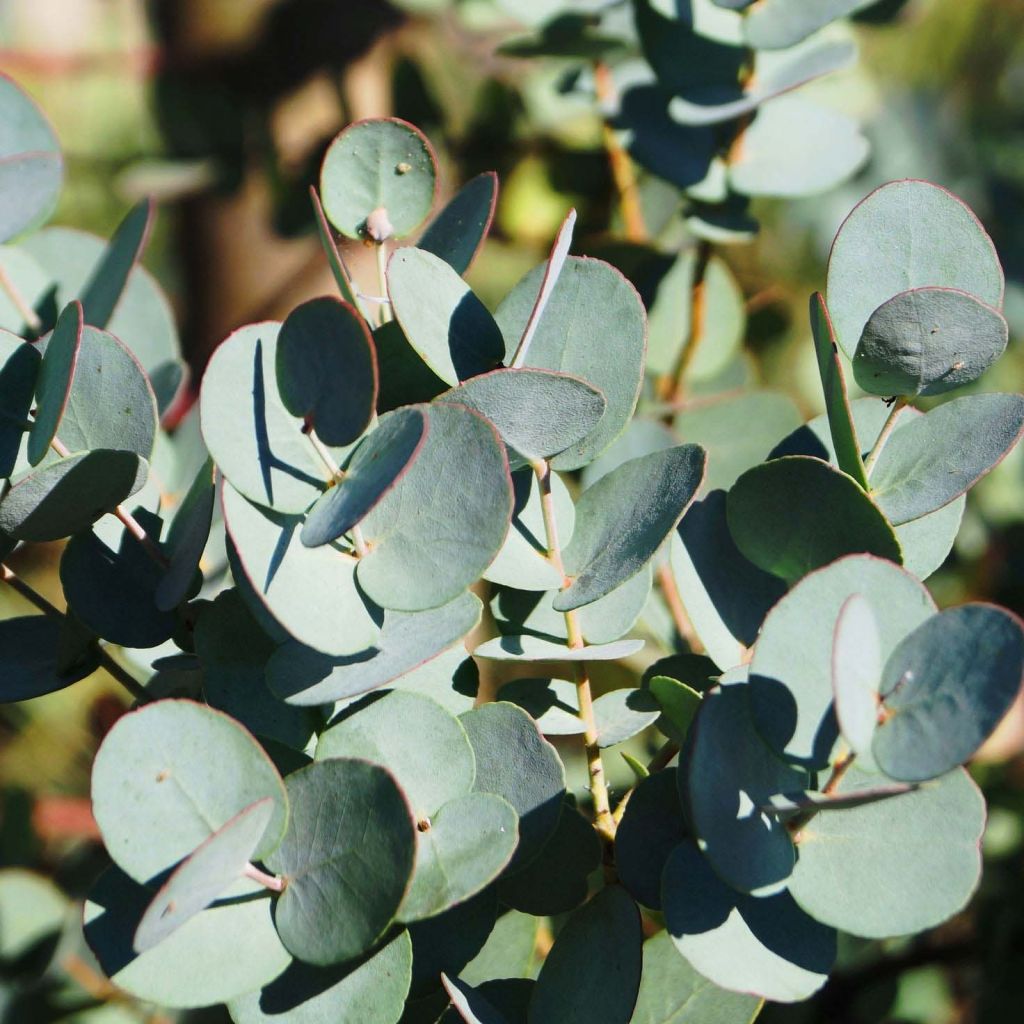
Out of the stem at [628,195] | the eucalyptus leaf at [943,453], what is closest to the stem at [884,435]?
the eucalyptus leaf at [943,453]

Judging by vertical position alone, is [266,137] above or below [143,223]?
below

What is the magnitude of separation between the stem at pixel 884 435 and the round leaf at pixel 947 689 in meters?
0.08

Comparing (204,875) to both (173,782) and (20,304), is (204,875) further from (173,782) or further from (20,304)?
(20,304)

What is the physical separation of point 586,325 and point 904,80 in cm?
91

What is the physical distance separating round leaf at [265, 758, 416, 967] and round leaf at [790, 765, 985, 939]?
0.37 feet

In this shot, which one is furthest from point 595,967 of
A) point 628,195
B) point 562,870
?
point 628,195

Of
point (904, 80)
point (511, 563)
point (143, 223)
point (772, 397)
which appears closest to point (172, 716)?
point (511, 563)

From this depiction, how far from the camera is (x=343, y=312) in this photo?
29cm

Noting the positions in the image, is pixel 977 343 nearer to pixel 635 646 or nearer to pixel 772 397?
pixel 635 646

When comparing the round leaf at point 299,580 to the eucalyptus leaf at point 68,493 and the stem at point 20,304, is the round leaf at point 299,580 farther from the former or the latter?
the stem at point 20,304

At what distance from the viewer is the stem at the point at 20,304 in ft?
1.43

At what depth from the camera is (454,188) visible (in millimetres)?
875

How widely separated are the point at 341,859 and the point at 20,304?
27 cm

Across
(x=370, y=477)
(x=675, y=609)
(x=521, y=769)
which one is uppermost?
(x=370, y=477)
